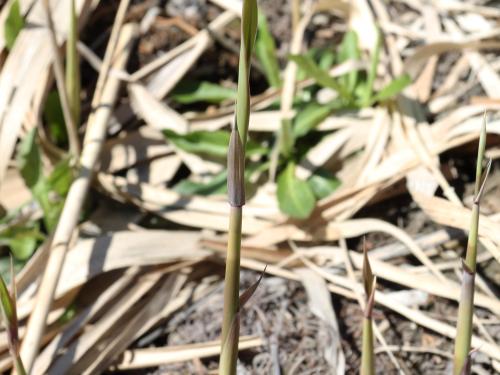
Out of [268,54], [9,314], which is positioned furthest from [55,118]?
[9,314]

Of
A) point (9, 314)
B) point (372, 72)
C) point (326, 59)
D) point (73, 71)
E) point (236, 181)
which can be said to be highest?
point (326, 59)

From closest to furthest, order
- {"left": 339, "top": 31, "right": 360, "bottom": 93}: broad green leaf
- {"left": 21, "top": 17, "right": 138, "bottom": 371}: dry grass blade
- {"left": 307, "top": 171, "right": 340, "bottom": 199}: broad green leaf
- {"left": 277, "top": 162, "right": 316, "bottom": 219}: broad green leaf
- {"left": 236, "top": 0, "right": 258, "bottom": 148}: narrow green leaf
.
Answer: {"left": 236, "top": 0, "right": 258, "bottom": 148}: narrow green leaf → {"left": 21, "top": 17, "right": 138, "bottom": 371}: dry grass blade → {"left": 277, "top": 162, "right": 316, "bottom": 219}: broad green leaf → {"left": 307, "top": 171, "right": 340, "bottom": 199}: broad green leaf → {"left": 339, "top": 31, "right": 360, "bottom": 93}: broad green leaf

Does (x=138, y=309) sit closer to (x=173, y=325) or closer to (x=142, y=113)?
(x=173, y=325)

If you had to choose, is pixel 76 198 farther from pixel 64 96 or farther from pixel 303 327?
pixel 303 327

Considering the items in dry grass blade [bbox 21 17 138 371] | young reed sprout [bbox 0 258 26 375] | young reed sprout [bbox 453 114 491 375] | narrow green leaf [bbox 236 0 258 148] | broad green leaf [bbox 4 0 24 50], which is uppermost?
broad green leaf [bbox 4 0 24 50]

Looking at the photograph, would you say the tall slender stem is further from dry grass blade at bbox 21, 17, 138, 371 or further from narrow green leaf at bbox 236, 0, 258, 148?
dry grass blade at bbox 21, 17, 138, 371

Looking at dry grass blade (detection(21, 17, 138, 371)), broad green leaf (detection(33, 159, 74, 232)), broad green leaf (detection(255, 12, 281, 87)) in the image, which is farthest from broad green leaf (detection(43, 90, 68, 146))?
broad green leaf (detection(255, 12, 281, 87))

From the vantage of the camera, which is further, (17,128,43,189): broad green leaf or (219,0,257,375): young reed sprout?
→ (17,128,43,189): broad green leaf

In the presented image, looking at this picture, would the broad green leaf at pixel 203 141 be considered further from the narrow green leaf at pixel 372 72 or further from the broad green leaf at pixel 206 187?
the narrow green leaf at pixel 372 72

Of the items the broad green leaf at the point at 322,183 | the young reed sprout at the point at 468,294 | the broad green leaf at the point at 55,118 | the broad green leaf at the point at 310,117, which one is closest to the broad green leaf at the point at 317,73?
the broad green leaf at the point at 310,117
